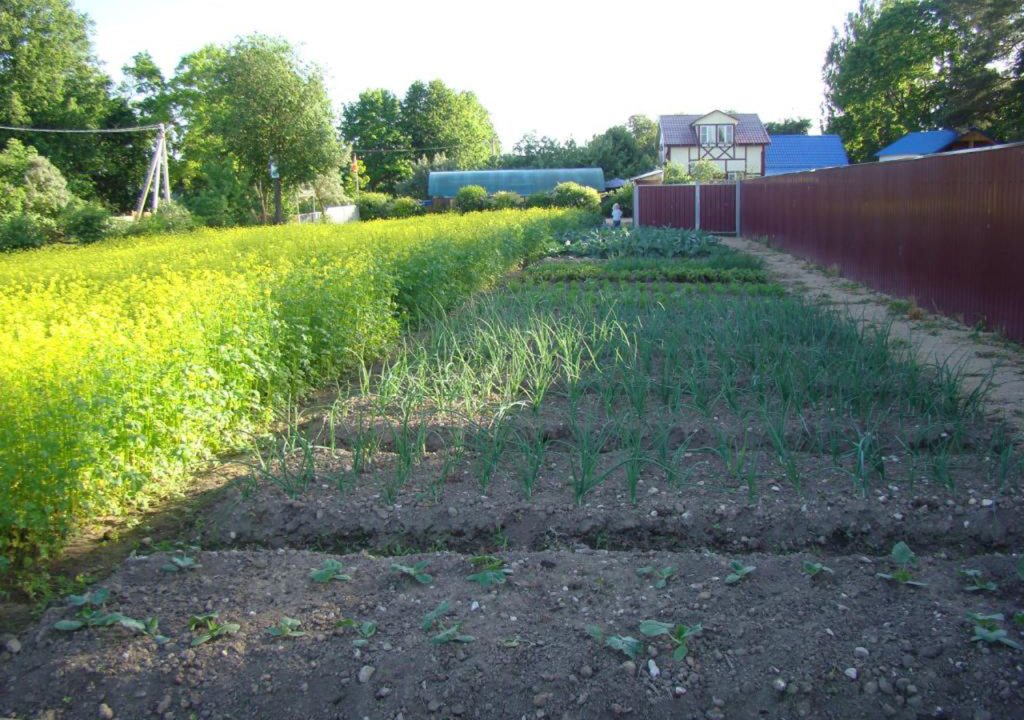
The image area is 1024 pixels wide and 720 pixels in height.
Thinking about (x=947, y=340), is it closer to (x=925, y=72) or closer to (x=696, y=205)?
(x=696, y=205)

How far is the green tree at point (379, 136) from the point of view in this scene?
7406 cm

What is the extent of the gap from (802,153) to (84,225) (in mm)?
44909

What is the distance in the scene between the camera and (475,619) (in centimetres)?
332

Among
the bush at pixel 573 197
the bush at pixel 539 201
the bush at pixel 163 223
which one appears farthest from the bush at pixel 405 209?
the bush at pixel 163 223

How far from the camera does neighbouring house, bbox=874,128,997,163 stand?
121 ft

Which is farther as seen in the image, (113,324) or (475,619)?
(113,324)

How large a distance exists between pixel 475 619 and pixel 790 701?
1.18 m

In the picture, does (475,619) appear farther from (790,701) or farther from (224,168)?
(224,168)

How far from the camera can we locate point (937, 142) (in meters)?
38.9

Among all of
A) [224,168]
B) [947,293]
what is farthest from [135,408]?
[224,168]

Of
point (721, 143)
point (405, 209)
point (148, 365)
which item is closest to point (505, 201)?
point (405, 209)

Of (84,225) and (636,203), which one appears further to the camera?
(636,203)

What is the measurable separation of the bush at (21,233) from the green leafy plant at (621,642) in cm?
1910

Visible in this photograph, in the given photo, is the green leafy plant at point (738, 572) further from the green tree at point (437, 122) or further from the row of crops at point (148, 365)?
the green tree at point (437, 122)
